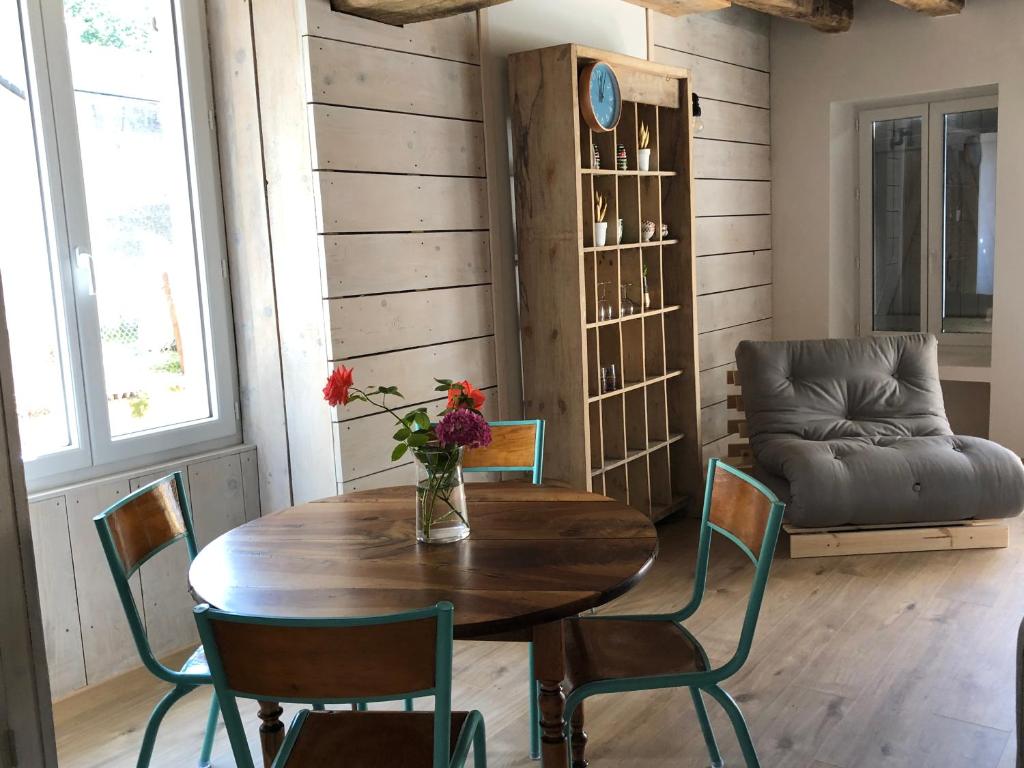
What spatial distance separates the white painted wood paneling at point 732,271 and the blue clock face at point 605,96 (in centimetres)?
121

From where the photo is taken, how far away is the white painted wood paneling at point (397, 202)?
9.67 ft

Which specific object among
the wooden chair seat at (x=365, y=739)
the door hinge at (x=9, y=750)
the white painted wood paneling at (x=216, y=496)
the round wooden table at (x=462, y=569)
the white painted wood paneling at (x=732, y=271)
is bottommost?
the door hinge at (x=9, y=750)

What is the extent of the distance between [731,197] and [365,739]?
388 centimetres

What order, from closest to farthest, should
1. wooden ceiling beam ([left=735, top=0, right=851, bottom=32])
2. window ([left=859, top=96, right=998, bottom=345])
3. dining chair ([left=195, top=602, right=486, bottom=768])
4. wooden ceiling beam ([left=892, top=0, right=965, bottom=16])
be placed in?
dining chair ([left=195, top=602, right=486, bottom=768]) < wooden ceiling beam ([left=735, top=0, right=851, bottom=32]) < wooden ceiling beam ([left=892, top=0, right=965, bottom=16]) < window ([left=859, top=96, right=998, bottom=345])

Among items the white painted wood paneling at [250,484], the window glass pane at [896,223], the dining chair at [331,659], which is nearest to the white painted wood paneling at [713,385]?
the window glass pane at [896,223]

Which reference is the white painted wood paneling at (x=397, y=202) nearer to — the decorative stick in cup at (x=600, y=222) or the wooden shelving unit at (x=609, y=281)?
the wooden shelving unit at (x=609, y=281)

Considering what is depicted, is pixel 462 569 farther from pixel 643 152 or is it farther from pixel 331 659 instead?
pixel 643 152

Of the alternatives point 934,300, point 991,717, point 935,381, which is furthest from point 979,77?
point 991,717

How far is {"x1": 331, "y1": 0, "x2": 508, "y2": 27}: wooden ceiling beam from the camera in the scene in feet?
9.36

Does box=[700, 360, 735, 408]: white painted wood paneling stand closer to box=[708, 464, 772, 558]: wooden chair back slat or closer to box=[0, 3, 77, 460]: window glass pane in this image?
box=[708, 464, 772, 558]: wooden chair back slat

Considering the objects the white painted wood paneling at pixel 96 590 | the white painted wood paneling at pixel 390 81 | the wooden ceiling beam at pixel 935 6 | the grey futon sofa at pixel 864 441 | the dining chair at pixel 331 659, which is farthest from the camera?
the wooden ceiling beam at pixel 935 6

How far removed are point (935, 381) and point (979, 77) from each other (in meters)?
1.60

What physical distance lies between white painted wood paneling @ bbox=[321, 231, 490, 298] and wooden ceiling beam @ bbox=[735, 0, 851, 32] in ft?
5.25

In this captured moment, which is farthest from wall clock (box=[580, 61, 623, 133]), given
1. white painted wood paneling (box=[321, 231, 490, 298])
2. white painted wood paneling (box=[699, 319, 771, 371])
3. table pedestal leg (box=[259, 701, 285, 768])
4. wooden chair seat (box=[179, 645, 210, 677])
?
table pedestal leg (box=[259, 701, 285, 768])
